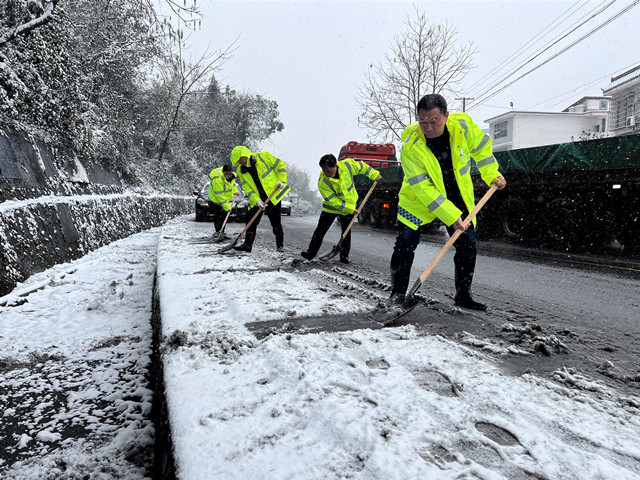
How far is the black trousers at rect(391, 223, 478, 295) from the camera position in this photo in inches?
126

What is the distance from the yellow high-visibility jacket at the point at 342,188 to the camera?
5.84m

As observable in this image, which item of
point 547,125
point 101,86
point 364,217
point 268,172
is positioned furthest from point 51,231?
point 547,125

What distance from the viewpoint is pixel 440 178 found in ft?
10.0

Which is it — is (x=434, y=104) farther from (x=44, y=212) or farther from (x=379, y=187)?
(x=379, y=187)

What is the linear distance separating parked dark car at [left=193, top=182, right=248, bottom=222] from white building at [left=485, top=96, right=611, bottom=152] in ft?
111

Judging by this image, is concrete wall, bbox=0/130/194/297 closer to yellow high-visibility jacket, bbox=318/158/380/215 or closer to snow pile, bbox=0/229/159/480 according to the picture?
snow pile, bbox=0/229/159/480

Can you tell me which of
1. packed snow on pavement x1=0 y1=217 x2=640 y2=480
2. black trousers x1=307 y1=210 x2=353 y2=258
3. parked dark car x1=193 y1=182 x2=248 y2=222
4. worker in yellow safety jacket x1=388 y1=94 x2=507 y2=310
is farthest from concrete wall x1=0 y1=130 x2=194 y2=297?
parked dark car x1=193 y1=182 x2=248 y2=222

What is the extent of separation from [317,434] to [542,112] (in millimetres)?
46651

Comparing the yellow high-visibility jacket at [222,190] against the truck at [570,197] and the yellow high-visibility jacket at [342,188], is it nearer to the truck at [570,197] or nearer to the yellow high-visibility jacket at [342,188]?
the yellow high-visibility jacket at [342,188]

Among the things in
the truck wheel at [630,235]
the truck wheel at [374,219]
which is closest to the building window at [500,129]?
the truck wheel at [374,219]

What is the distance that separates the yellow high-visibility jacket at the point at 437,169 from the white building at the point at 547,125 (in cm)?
4124

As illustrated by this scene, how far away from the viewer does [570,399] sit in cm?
166

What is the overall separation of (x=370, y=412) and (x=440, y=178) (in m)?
2.10

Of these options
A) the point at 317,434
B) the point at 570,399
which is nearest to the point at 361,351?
the point at 317,434
